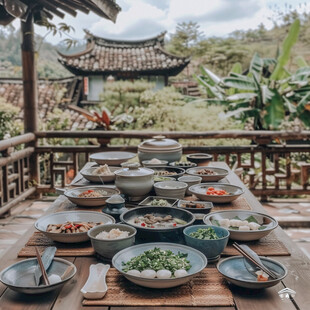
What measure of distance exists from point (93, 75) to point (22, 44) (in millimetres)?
9636

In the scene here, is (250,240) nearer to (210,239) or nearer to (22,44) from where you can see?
(210,239)

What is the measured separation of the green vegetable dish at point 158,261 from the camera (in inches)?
52.4

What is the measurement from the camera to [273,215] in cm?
459

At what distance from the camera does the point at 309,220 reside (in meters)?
4.38

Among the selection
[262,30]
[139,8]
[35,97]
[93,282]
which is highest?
[139,8]

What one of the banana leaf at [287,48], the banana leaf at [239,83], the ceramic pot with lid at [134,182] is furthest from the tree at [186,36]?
the ceramic pot with lid at [134,182]

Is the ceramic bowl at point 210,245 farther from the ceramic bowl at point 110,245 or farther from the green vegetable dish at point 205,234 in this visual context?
the ceramic bowl at point 110,245

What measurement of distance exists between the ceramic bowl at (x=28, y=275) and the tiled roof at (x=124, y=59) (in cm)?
1226

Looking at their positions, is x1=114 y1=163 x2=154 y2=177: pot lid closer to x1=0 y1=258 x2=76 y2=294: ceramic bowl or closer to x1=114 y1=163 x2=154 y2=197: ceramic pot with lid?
x1=114 y1=163 x2=154 y2=197: ceramic pot with lid

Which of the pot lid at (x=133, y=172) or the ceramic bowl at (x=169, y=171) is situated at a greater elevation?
the pot lid at (x=133, y=172)

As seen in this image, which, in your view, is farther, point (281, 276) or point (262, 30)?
point (262, 30)

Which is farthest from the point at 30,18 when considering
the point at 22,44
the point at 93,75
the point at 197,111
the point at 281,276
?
the point at 93,75

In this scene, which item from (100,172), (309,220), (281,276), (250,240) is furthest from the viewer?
(309,220)

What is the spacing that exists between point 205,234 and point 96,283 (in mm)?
479
